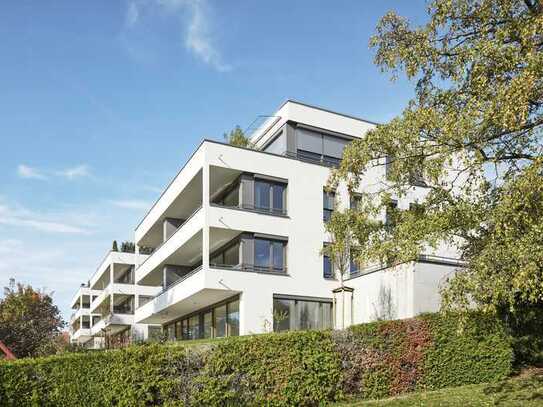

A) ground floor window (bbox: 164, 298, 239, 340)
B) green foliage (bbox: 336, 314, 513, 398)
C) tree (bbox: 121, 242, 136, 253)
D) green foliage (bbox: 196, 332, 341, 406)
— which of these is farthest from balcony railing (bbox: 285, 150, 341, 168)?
tree (bbox: 121, 242, 136, 253)

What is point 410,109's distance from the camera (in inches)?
568

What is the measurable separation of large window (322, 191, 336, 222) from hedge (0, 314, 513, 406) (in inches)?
460

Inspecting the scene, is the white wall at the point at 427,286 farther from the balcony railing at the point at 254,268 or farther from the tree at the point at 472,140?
the balcony railing at the point at 254,268

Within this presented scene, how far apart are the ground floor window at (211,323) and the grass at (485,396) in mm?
11762

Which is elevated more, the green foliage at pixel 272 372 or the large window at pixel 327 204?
the large window at pixel 327 204

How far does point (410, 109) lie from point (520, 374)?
323 inches

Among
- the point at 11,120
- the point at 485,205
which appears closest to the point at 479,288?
the point at 485,205

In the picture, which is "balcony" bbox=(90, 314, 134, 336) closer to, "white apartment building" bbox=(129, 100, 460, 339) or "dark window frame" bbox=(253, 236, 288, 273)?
"white apartment building" bbox=(129, 100, 460, 339)

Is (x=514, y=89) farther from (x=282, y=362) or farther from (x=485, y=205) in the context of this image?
(x=282, y=362)

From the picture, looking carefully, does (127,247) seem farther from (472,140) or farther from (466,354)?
(472,140)

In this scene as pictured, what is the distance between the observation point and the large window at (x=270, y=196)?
86.9 ft

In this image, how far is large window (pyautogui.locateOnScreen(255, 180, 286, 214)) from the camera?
1043 inches

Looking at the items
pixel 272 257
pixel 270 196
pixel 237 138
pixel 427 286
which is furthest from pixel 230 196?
pixel 427 286

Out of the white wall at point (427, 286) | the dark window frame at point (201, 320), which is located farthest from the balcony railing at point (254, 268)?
the white wall at point (427, 286)
